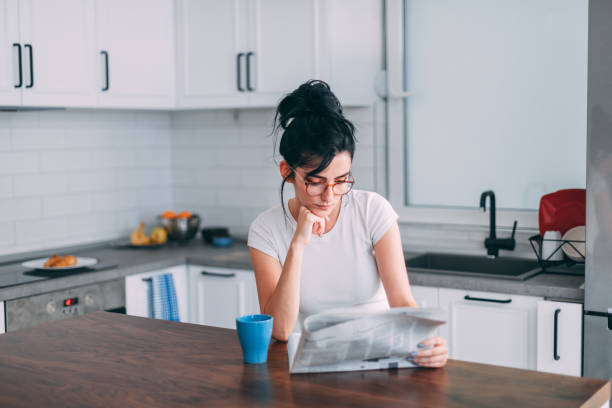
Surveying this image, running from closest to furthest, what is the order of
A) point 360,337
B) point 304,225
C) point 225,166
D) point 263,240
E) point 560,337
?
point 360,337
point 304,225
point 263,240
point 560,337
point 225,166

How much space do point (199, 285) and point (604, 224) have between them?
2.07 metres

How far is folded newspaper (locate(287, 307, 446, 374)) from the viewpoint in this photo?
1.73 metres

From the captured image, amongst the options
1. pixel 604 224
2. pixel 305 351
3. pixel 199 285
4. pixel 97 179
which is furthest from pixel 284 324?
pixel 97 179

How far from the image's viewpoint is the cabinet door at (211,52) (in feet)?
13.3

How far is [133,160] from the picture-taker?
180 inches

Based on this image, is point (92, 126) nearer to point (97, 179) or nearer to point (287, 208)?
point (97, 179)

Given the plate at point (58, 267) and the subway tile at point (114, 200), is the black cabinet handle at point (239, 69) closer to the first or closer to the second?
the subway tile at point (114, 200)

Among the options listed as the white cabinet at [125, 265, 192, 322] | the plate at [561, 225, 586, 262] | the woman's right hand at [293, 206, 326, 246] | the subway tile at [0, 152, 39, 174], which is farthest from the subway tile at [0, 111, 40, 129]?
the plate at [561, 225, 586, 262]

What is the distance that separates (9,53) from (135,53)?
77 centimetres

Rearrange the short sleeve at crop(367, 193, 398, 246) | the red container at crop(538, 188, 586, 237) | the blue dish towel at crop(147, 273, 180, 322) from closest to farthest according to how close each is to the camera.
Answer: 1. the short sleeve at crop(367, 193, 398, 246)
2. the red container at crop(538, 188, 586, 237)
3. the blue dish towel at crop(147, 273, 180, 322)

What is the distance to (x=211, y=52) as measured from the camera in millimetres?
4156

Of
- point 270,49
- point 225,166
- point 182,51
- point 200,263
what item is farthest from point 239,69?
point 200,263

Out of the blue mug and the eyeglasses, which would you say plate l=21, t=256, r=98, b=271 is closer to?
the eyeglasses

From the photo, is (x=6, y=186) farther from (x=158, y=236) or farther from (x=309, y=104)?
(x=309, y=104)
